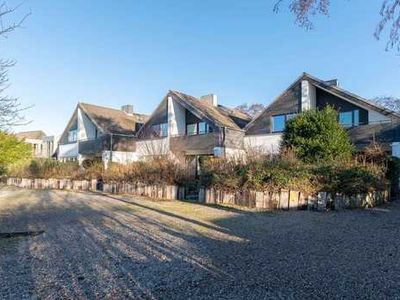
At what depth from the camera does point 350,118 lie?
24531 millimetres

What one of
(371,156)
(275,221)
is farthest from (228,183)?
(371,156)

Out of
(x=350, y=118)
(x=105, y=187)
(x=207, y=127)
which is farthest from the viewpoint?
(x=207, y=127)

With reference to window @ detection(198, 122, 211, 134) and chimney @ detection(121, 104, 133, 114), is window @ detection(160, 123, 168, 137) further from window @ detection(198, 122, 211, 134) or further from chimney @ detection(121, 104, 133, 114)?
chimney @ detection(121, 104, 133, 114)

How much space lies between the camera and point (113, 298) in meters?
4.64

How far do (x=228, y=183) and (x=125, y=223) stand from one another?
5768mm

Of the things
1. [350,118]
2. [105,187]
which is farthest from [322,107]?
[105,187]

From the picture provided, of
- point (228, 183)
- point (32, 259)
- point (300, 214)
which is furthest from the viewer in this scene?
point (228, 183)

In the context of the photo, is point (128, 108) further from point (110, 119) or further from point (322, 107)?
point (322, 107)

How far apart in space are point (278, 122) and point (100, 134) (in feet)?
61.6

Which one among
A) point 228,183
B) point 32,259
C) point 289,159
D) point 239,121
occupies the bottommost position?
point 32,259

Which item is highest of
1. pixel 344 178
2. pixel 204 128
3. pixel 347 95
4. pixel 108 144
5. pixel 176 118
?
pixel 347 95

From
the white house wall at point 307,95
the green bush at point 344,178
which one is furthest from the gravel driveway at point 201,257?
the white house wall at point 307,95

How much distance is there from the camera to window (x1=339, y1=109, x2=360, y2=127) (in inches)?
953

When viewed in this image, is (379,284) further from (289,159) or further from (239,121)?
(239,121)
